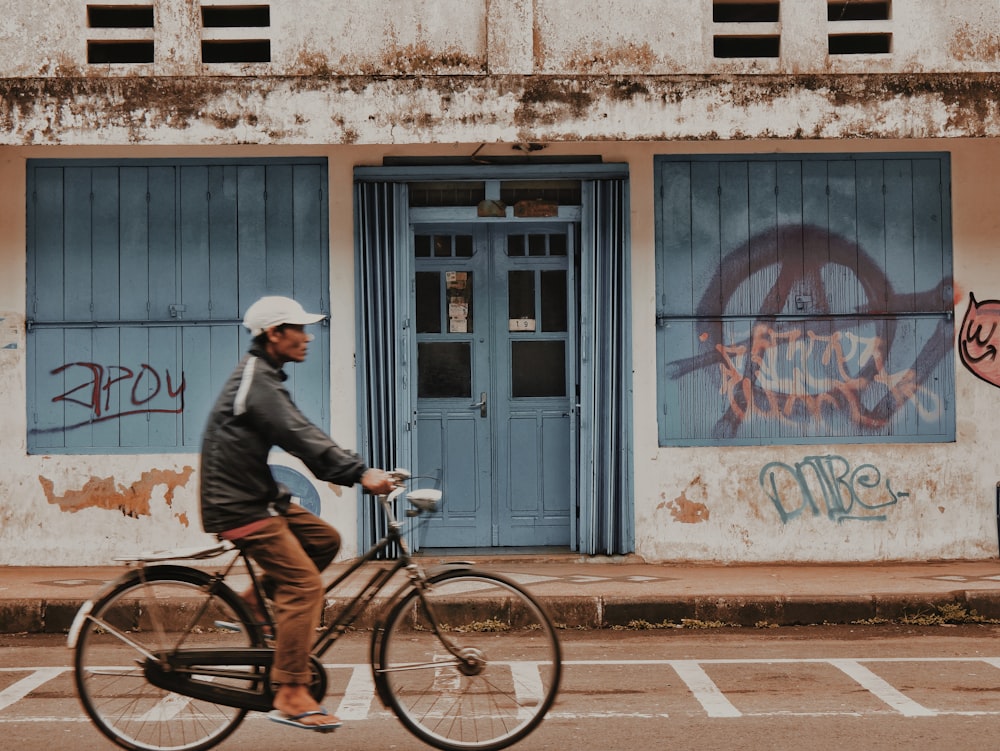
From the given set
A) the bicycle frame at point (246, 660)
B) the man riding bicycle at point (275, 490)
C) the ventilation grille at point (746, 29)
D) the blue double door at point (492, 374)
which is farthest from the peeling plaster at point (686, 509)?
the man riding bicycle at point (275, 490)

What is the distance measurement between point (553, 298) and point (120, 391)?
11.2ft

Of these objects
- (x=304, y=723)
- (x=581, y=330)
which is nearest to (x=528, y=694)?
(x=304, y=723)

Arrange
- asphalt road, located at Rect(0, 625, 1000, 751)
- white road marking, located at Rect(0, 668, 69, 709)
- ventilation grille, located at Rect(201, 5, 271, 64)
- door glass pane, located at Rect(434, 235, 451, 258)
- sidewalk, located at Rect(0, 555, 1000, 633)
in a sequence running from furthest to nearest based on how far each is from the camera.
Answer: door glass pane, located at Rect(434, 235, 451, 258) → ventilation grille, located at Rect(201, 5, 271, 64) → sidewalk, located at Rect(0, 555, 1000, 633) → white road marking, located at Rect(0, 668, 69, 709) → asphalt road, located at Rect(0, 625, 1000, 751)

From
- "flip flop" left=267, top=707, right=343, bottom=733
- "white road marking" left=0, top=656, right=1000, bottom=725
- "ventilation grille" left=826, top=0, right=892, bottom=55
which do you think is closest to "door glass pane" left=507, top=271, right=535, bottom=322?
"ventilation grille" left=826, top=0, right=892, bottom=55

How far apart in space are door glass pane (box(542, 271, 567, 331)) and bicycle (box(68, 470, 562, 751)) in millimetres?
5163

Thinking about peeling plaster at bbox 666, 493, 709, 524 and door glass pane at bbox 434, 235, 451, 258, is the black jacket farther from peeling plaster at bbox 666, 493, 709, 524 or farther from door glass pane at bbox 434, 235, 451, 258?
peeling plaster at bbox 666, 493, 709, 524

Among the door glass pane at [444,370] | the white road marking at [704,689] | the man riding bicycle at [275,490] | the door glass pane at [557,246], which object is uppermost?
the door glass pane at [557,246]

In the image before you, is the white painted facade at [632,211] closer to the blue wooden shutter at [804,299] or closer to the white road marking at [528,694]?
the blue wooden shutter at [804,299]

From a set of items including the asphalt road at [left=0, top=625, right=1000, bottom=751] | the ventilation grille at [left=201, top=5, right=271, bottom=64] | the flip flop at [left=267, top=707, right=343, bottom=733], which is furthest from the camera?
the ventilation grille at [left=201, top=5, right=271, bottom=64]

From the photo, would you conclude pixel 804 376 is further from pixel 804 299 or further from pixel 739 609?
pixel 739 609

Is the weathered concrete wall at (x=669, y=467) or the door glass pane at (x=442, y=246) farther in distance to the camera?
the door glass pane at (x=442, y=246)

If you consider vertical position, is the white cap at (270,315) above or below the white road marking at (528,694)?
above

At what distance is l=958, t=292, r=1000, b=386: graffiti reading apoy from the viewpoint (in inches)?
385

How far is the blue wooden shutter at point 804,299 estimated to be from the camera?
9734 mm
